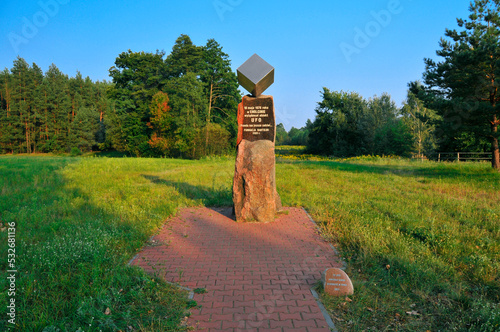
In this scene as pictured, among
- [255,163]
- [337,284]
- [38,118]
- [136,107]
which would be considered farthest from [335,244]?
[38,118]

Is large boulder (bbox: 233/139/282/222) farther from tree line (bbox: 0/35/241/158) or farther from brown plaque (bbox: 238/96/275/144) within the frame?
tree line (bbox: 0/35/241/158)

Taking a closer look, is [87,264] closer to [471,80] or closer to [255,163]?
[255,163]

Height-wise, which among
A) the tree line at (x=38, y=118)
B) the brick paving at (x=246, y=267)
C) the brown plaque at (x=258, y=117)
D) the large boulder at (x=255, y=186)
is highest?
the tree line at (x=38, y=118)

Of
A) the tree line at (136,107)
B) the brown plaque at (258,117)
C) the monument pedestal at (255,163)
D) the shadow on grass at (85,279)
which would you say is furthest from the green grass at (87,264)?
the tree line at (136,107)

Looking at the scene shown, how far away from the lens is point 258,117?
793 cm

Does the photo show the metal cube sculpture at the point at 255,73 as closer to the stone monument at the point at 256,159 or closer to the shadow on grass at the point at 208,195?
the stone monument at the point at 256,159

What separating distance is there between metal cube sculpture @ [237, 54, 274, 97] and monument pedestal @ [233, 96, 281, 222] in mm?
414

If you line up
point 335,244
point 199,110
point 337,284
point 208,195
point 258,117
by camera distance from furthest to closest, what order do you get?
point 199,110, point 208,195, point 258,117, point 335,244, point 337,284

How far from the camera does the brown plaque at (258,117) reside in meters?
7.93

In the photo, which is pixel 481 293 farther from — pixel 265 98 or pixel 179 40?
pixel 179 40

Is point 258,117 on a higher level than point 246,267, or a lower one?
higher

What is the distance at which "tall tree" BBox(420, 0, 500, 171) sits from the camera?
1398cm

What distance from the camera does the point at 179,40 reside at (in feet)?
142

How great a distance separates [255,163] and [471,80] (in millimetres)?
13853
